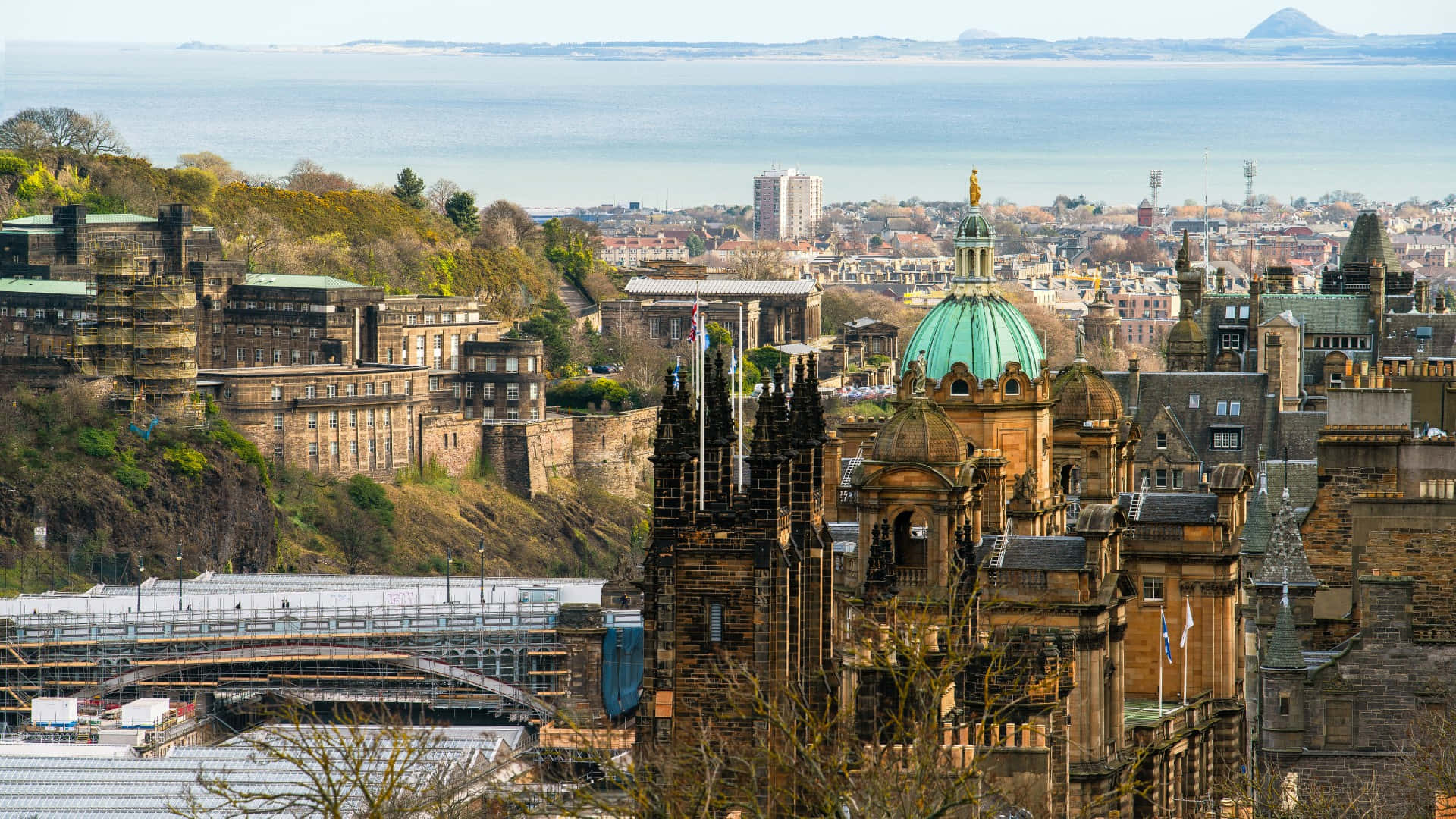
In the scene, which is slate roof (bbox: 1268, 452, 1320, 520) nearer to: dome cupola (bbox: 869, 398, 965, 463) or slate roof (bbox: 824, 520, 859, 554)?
dome cupola (bbox: 869, 398, 965, 463)

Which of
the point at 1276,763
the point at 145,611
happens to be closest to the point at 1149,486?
the point at 145,611

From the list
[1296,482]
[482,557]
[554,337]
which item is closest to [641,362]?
[554,337]

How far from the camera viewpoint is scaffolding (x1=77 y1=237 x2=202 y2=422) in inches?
5723

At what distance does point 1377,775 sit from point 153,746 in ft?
135

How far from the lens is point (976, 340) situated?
77938 mm

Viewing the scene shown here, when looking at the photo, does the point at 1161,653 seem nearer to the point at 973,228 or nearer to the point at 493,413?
the point at 973,228

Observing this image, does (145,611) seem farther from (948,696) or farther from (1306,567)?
(948,696)

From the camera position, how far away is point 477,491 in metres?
158

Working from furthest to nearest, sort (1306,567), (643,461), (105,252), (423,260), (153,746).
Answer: (423,260) < (643,461) < (105,252) < (153,746) < (1306,567)

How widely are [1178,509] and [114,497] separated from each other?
243ft

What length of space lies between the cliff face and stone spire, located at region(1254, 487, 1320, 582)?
74550mm

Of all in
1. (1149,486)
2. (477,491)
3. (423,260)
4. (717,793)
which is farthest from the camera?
(423,260)

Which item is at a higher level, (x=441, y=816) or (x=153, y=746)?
(x=441, y=816)

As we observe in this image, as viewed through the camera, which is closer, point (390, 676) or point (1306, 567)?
point (1306, 567)
